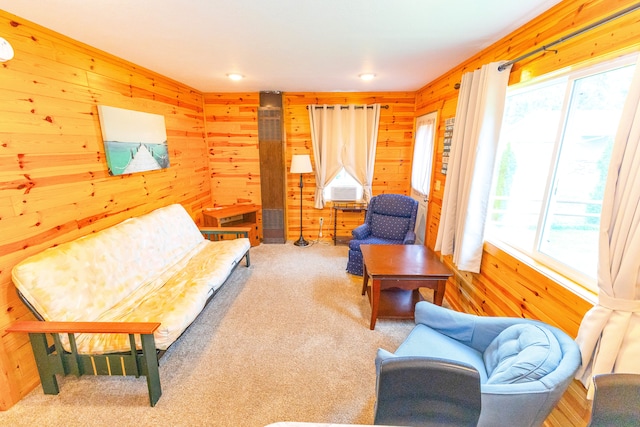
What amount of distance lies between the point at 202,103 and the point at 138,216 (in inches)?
86.8

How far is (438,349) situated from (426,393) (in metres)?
0.87

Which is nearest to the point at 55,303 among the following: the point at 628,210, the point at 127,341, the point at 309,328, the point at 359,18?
the point at 127,341

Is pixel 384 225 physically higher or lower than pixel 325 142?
lower

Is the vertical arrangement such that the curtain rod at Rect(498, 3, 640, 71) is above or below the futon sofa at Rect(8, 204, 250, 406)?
above

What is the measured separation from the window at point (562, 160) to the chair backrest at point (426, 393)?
3.77 ft

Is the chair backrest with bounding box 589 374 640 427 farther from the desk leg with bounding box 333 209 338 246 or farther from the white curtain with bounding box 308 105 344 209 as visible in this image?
the white curtain with bounding box 308 105 344 209

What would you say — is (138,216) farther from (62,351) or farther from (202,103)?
(202,103)

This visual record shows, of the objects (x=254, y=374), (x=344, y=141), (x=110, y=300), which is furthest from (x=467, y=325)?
(x=344, y=141)

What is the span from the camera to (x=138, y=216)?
2.75 metres

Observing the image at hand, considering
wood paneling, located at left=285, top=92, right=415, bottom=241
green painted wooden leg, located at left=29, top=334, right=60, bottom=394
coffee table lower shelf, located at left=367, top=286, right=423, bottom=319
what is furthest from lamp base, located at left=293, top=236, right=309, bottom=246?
A: green painted wooden leg, located at left=29, top=334, right=60, bottom=394

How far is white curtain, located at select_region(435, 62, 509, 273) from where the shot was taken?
201 cm

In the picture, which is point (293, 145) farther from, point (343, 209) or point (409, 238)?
point (409, 238)

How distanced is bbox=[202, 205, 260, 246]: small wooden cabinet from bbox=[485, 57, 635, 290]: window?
10.1 feet

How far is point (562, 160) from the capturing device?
1.65m
